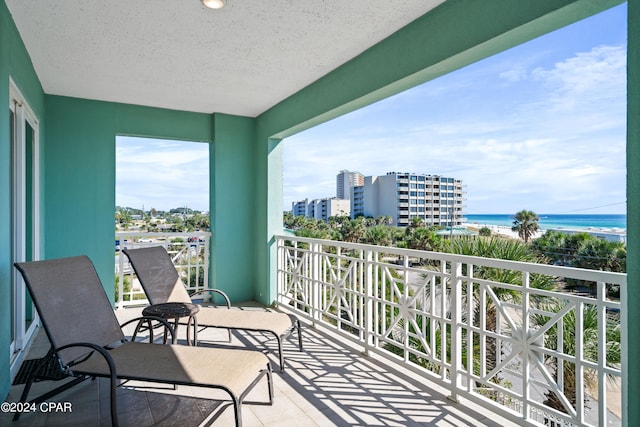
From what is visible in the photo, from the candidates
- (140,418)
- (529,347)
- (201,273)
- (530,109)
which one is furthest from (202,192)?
(530,109)

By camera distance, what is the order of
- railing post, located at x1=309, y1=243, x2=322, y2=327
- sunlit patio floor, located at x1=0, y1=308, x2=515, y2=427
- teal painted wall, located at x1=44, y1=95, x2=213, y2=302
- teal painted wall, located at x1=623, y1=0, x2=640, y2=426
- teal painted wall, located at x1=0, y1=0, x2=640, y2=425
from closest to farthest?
teal painted wall, located at x1=623, y1=0, x2=640, y2=426, teal painted wall, located at x1=0, y1=0, x2=640, y2=425, sunlit patio floor, located at x1=0, y1=308, x2=515, y2=427, railing post, located at x1=309, y1=243, x2=322, y2=327, teal painted wall, located at x1=44, y1=95, x2=213, y2=302

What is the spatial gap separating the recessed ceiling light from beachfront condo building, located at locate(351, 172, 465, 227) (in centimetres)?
1013

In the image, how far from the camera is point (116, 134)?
5551mm

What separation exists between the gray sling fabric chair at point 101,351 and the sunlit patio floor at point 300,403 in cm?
22

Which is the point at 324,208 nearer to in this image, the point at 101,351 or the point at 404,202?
the point at 404,202

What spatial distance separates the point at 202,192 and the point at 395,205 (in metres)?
8.41

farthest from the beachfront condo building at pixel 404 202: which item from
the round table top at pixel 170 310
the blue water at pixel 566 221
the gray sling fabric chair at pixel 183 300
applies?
the round table top at pixel 170 310

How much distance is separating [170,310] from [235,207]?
285 cm

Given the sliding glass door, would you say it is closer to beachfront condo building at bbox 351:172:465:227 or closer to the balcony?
the balcony

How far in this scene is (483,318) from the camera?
108 inches

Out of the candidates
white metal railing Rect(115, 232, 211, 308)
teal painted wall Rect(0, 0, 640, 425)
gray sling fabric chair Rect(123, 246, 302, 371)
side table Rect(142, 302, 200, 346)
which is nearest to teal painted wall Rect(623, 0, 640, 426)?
teal painted wall Rect(0, 0, 640, 425)

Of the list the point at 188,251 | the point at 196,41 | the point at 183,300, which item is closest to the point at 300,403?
the point at 183,300

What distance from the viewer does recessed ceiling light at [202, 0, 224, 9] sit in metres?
2.83

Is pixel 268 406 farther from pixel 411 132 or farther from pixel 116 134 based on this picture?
pixel 411 132
